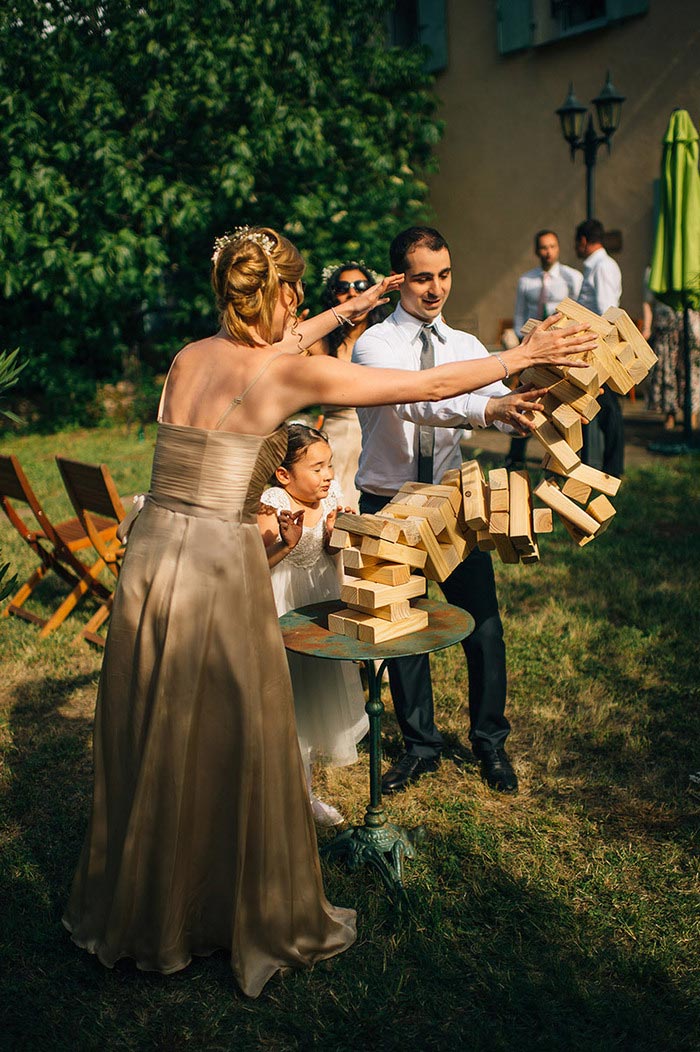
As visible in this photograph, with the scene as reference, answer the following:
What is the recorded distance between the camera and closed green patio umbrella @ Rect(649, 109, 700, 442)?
9.56 meters

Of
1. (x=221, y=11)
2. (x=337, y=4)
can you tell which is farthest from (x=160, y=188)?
(x=337, y=4)

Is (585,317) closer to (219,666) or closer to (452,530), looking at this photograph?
(452,530)

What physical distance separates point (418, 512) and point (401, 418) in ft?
2.42

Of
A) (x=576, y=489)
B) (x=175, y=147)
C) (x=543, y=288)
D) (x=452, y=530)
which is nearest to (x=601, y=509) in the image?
(x=576, y=489)

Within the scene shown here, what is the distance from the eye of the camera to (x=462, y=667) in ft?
18.3

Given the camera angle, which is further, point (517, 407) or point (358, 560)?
point (358, 560)

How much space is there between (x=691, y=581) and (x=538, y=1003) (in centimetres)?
419

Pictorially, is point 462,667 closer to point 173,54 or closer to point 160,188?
point 160,188

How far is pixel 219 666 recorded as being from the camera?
9.68 ft

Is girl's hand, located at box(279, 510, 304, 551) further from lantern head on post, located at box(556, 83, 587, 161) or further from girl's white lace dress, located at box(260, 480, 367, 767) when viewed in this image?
lantern head on post, located at box(556, 83, 587, 161)

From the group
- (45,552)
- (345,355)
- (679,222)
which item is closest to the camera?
(345,355)

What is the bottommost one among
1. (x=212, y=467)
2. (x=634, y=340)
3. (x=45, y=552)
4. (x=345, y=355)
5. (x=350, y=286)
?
(x=45, y=552)

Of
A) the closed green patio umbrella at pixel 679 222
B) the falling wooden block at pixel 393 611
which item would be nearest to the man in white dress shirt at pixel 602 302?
the closed green patio umbrella at pixel 679 222

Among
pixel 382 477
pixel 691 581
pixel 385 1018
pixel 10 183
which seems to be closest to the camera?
pixel 385 1018
